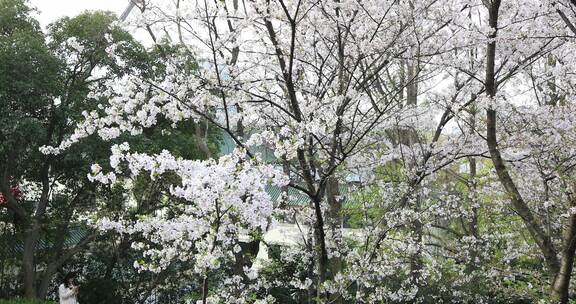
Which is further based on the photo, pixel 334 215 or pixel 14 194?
pixel 14 194

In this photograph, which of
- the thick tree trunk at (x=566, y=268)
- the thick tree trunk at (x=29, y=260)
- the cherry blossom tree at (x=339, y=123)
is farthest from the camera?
the thick tree trunk at (x=29, y=260)

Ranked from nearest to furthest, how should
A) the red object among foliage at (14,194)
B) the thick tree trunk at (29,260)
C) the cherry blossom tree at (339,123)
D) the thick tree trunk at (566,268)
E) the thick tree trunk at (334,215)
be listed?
the cherry blossom tree at (339,123) < the thick tree trunk at (566,268) < the thick tree trunk at (334,215) < the red object among foliage at (14,194) < the thick tree trunk at (29,260)

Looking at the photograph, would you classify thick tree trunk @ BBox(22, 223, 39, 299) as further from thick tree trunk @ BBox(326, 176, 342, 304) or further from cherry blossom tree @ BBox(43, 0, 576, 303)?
thick tree trunk @ BBox(326, 176, 342, 304)

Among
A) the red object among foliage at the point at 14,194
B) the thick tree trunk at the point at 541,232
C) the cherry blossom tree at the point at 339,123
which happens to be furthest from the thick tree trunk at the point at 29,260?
the thick tree trunk at the point at 541,232

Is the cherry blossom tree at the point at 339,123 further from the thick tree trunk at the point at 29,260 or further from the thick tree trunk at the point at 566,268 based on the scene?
the thick tree trunk at the point at 29,260

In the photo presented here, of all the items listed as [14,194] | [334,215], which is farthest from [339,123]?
[14,194]

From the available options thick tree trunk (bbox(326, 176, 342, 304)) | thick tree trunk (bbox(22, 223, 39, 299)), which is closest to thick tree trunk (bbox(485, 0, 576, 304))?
thick tree trunk (bbox(326, 176, 342, 304))

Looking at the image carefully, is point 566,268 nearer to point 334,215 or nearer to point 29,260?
point 334,215

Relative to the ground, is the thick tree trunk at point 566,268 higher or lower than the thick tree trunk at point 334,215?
lower

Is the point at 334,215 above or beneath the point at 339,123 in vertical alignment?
beneath

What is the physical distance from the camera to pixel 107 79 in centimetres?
992

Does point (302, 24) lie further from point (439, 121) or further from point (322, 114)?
point (439, 121)

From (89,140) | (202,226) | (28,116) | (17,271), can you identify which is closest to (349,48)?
(202,226)

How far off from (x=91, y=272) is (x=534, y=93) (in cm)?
936
